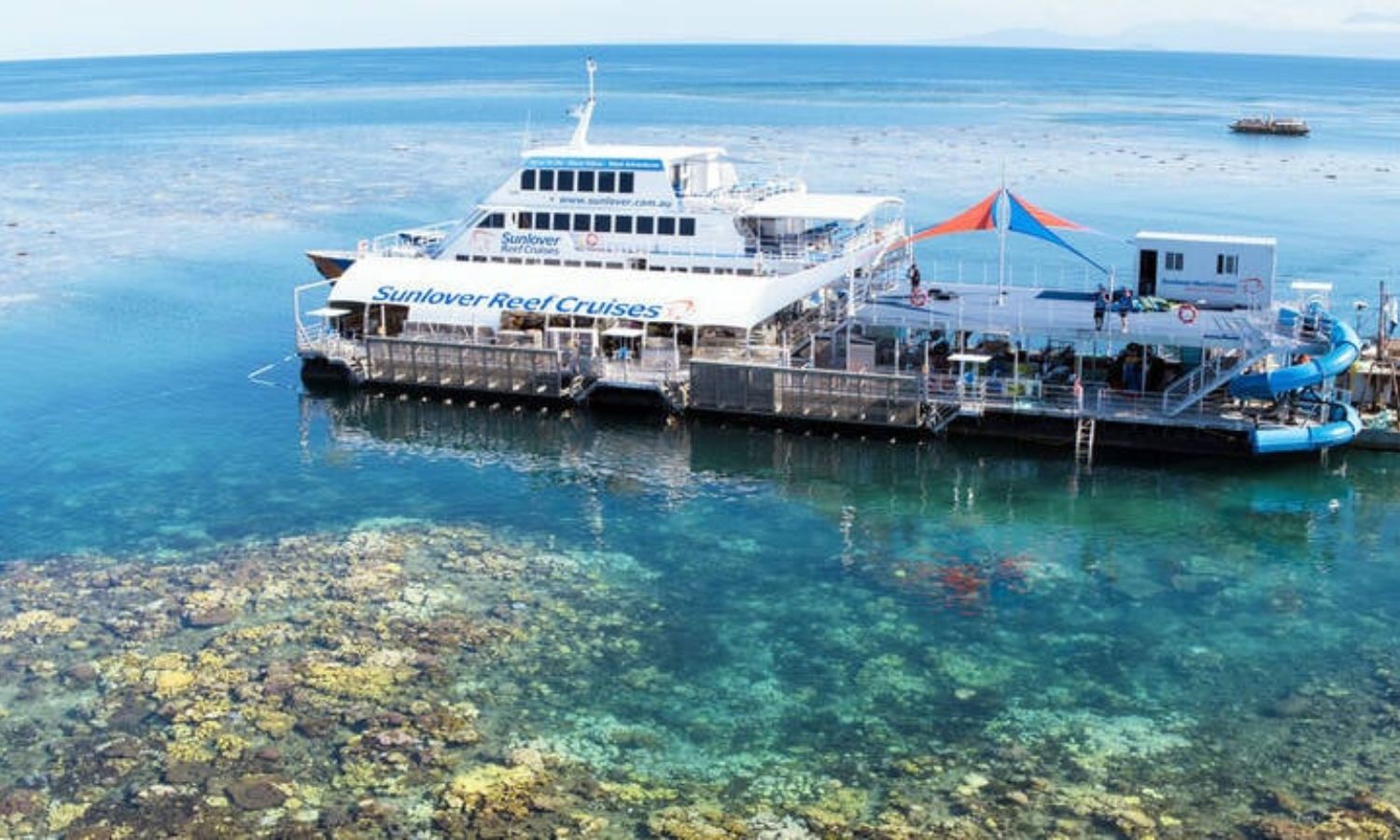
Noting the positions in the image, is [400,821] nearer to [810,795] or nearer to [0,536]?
[810,795]

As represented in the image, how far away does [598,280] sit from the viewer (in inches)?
2036

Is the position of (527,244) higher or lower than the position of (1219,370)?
higher

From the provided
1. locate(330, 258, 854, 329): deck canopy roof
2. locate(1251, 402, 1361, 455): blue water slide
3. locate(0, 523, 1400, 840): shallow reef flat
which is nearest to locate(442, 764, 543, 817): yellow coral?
locate(0, 523, 1400, 840): shallow reef flat

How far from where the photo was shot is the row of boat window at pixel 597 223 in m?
54.2

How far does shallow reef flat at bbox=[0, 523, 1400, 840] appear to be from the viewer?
2369cm

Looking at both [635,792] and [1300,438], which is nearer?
[635,792]

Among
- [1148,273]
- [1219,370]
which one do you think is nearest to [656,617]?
[1219,370]

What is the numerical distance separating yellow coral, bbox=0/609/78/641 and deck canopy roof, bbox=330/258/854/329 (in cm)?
2245

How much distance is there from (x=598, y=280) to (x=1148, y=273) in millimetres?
20079

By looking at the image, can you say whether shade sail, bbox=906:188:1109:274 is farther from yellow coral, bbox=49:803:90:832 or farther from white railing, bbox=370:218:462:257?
yellow coral, bbox=49:803:90:832

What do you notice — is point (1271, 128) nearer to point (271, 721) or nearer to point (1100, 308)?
point (1100, 308)

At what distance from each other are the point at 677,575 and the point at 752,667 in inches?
217

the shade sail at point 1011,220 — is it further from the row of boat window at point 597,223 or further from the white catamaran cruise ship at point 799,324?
the row of boat window at point 597,223

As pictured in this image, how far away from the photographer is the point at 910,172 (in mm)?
113062
